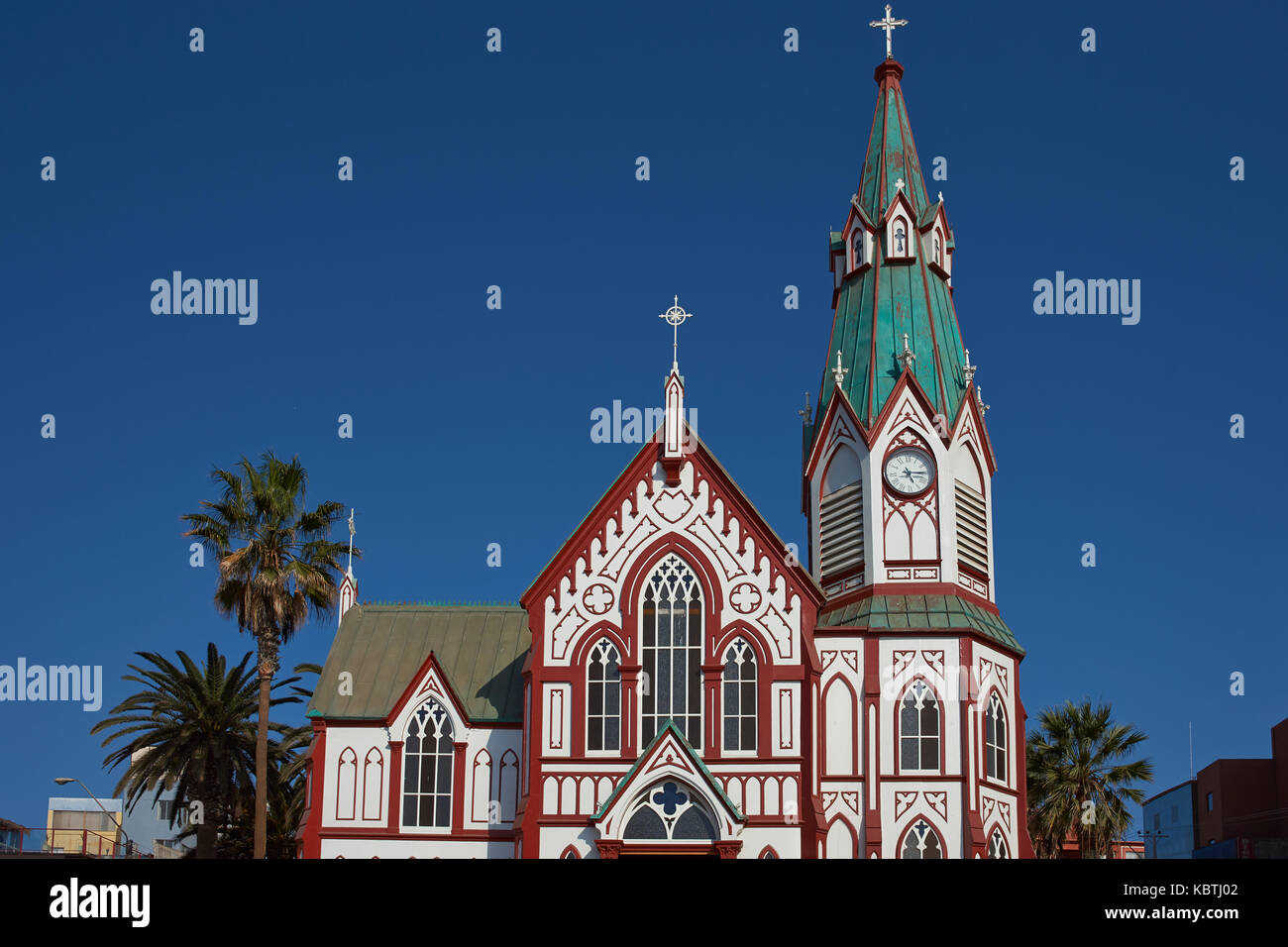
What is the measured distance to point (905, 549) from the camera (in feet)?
156

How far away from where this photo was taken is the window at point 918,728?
44.3 m

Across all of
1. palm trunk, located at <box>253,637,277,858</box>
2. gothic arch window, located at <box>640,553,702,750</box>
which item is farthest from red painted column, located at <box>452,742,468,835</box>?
gothic arch window, located at <box>640,553,702,750</box>

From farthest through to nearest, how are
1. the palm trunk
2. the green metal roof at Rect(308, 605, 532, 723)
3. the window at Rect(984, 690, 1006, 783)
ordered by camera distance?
1. the green metal roof at Rect(308, 605, 532, 723)
2. the window at Rect(984, 690, 1006, 783)
3. the palm trunk

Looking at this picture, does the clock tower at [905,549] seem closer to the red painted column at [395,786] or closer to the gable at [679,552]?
the gable at [679,552]

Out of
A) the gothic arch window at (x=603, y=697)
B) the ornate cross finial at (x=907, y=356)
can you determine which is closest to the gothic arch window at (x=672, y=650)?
the gothic arch window at (x=603, y=697)

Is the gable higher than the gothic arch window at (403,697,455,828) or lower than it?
higher

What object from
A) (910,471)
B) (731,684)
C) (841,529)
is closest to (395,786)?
(731,684)

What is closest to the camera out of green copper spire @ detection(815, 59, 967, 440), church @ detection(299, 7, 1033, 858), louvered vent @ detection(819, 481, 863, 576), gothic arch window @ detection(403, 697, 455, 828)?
church @ detection(299, 7, 1033, 858)

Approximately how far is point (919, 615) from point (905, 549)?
8.30 ft

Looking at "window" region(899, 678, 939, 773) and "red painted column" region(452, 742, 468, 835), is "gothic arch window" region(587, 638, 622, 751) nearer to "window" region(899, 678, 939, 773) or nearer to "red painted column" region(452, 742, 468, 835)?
"red painted column" region(452, 742, 468, 835)

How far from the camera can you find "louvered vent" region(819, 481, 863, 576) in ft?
158

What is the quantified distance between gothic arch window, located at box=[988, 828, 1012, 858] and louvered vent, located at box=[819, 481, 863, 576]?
29.0 feet

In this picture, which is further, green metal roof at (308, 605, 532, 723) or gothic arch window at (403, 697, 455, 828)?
green metal roof at (308, 605, 532, 723)

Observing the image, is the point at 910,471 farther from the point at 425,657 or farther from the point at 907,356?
the point at 425,657
